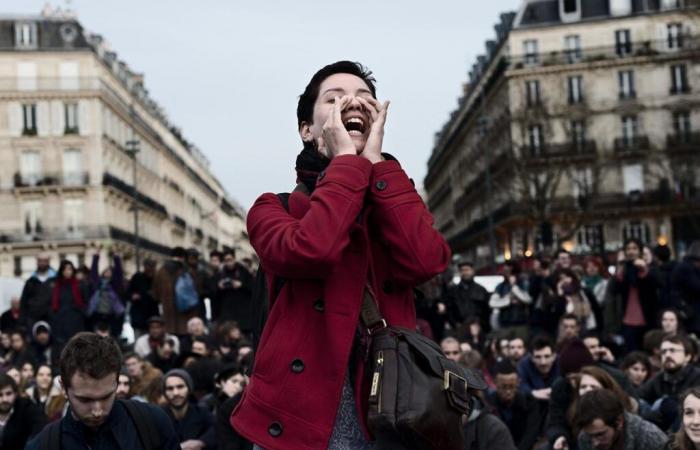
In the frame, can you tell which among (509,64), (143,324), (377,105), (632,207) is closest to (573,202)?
(632,207)

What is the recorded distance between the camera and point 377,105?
3293 mm

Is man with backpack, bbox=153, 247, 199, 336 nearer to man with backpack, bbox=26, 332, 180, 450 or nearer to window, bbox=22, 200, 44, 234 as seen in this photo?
man with backpack, bbox=26, 332, 180, 450

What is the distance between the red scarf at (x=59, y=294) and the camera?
1645 cm

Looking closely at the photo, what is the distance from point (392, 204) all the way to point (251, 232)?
1.29 feet

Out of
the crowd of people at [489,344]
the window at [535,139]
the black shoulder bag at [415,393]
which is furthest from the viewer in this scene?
the window at [535,139]

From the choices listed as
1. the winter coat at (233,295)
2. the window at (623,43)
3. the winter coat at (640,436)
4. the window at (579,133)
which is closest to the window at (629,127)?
the window at (579,133)

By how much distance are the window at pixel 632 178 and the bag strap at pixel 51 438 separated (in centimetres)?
5922

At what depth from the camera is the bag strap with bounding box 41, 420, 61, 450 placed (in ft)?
13.3

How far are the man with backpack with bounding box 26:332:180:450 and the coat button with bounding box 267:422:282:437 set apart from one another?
1155mm

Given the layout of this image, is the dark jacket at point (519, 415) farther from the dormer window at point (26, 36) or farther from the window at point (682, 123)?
the dormer window at point (26, 36)

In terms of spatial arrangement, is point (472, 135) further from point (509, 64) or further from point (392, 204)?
point (392, 204)

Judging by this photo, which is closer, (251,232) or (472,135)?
(251,232)

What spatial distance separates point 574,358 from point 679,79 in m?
54.3

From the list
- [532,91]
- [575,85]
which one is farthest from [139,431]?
[532,91]
